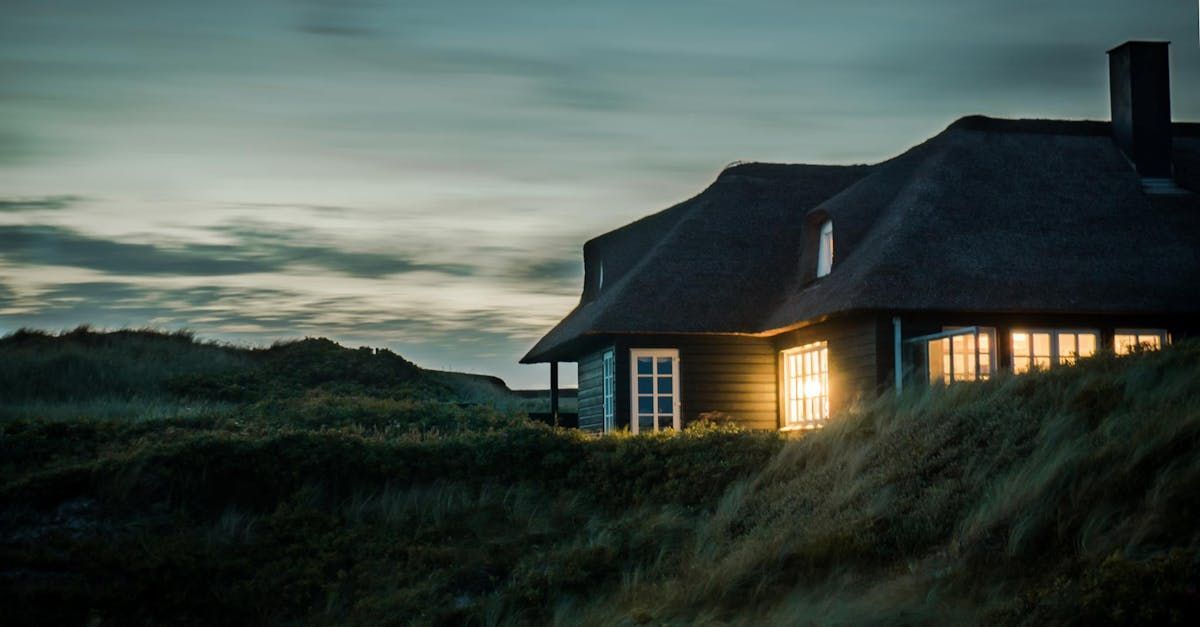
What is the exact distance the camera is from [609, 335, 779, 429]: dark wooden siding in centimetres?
2739

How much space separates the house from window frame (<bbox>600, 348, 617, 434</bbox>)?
0.26 ft

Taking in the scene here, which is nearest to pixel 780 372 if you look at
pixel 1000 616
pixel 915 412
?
pixel 915 412

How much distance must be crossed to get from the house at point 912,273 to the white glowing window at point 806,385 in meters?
0.06

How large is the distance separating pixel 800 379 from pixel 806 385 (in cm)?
45

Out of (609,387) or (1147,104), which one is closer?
(1147,104)

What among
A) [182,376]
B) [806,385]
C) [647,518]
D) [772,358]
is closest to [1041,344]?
[806,385]

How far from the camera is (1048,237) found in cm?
2422

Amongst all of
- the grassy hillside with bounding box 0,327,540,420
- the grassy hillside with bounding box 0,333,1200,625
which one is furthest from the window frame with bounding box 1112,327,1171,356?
the grassy hillside with bounding box 0,327,540,420

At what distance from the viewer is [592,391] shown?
31469 mm

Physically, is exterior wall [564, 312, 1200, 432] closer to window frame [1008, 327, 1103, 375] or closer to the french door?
window frame [1008, 327, 1103, 375]

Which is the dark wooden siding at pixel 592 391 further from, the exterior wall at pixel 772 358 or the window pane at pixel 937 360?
the window pane at pixel 937 360

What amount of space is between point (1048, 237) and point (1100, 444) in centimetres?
1245

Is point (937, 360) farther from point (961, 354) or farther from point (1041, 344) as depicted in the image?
point (1041, 344)

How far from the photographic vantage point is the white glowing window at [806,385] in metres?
25.7
